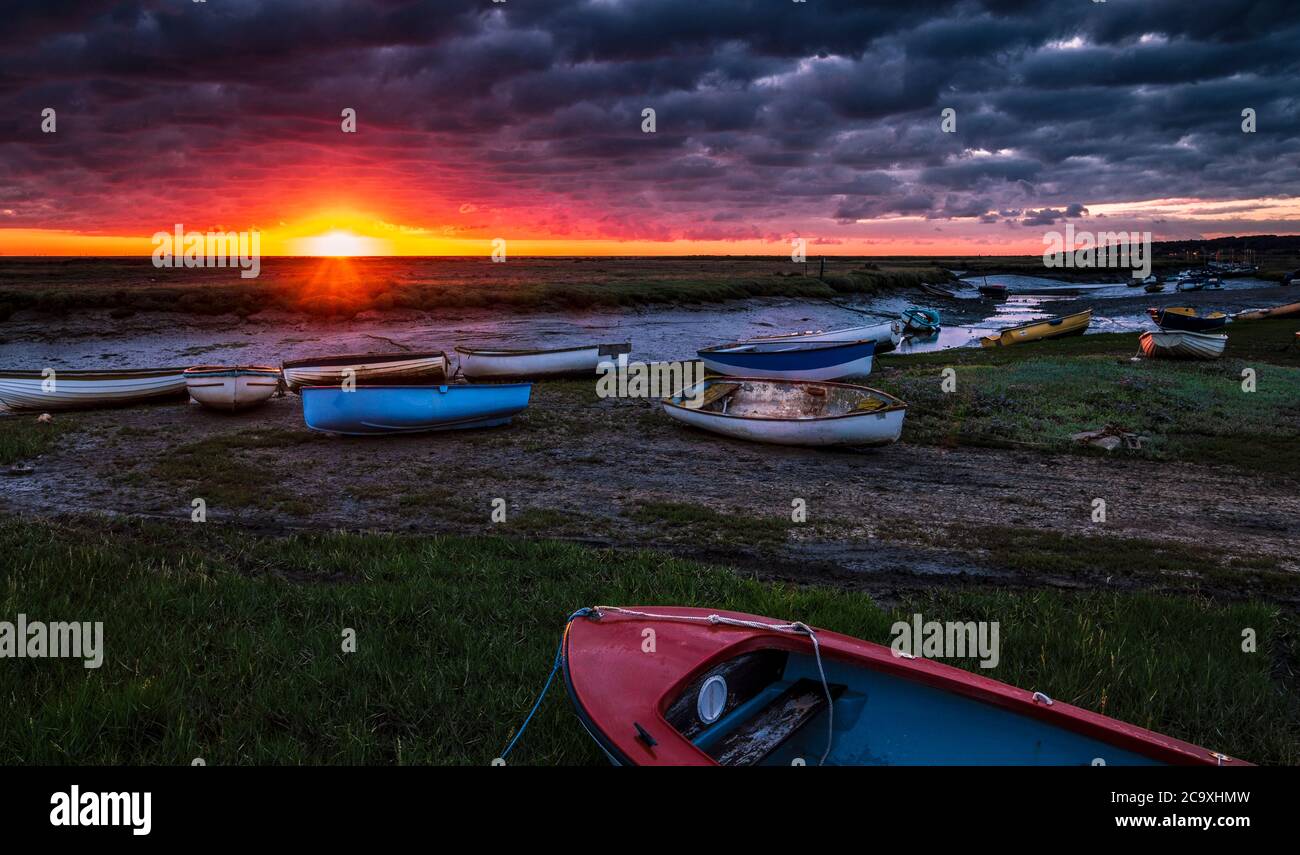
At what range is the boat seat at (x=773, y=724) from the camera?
13.6 feet

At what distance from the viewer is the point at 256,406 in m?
18.6

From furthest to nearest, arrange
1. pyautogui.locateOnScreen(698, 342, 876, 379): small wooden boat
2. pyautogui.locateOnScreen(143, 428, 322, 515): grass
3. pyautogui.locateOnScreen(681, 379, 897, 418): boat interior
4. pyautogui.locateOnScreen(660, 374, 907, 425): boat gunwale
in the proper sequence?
pyautogui.locateOnScreen(698, 342, 876, 379): small wooden boat, pyautogui.locateOnScreen(681, 379, 897, 418): boat interior, pyautogui.locateOnScreen(660, 374, 907, 425): boat gunwale, pyautogui.locateOnScreen(143, 428, 322, 515): grass

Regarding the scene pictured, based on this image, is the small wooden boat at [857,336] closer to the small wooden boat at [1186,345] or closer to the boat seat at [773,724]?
the small wooden boat at [1186,345]

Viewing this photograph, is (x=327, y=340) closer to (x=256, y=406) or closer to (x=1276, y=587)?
(x=256, y=406)

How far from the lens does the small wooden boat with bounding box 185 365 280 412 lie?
17.6 m

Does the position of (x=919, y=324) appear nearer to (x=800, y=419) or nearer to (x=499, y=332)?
(x=499, y=332)

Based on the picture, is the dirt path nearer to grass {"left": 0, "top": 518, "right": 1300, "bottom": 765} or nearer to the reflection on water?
grass {"left": 0, "top": 518, "right": 1300, "bottom": 765}

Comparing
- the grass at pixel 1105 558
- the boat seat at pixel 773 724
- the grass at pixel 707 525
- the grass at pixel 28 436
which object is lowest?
the grass at pixel 1105 558

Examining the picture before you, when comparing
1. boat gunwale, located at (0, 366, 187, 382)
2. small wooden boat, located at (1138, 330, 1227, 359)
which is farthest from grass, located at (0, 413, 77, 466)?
small wooden boat, located at (1138, 330, 1227, 359)

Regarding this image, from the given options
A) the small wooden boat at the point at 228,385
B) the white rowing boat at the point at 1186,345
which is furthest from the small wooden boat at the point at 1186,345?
the small wooden boat at the point at 228,385

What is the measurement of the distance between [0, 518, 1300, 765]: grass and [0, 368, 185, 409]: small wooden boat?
12536 mm

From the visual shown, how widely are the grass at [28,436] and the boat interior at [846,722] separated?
45.5 ft
